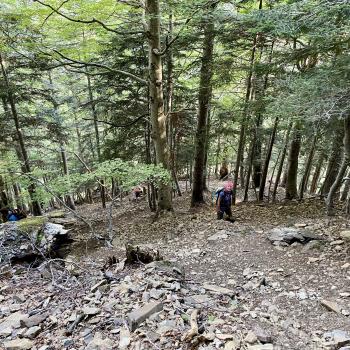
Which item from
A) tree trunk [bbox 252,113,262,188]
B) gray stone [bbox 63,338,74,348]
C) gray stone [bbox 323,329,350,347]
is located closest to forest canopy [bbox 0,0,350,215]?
tree trunk [bbox 252,113,262,188]

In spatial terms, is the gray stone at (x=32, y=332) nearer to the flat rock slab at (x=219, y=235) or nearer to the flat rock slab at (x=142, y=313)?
the flat rock slab at (x=142, y=313)

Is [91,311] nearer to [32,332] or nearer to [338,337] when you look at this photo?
[32,332]

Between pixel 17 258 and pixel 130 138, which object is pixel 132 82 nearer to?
pixel 130 138

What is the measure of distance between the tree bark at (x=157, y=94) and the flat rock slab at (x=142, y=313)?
509 centimetres

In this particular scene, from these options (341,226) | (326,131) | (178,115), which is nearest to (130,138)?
(178,115)

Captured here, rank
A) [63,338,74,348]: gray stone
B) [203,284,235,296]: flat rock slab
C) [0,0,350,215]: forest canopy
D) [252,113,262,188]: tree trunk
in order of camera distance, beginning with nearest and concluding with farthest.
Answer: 1. [63,338,74,348]: gray stone
2. [203,284,235,296]: flat rock slab
3. [0,0,350,215]: forest canopy
4. [252,113,262,188]: tree trunk

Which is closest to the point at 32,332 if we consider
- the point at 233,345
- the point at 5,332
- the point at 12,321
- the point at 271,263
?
the point at 5,332

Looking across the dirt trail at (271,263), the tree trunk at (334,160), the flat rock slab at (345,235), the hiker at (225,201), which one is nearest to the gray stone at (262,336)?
the dirt trail at (271,263)

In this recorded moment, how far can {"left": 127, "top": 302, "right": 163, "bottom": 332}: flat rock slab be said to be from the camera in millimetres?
3520

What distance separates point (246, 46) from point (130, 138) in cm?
596

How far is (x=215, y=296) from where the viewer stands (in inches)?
186

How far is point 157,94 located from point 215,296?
661 cm

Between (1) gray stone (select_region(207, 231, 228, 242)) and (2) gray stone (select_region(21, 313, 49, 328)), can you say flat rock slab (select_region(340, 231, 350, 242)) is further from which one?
(2) gray stone (select_region(21, 313, 49, 328))

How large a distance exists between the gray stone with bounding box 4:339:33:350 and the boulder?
3.52m
